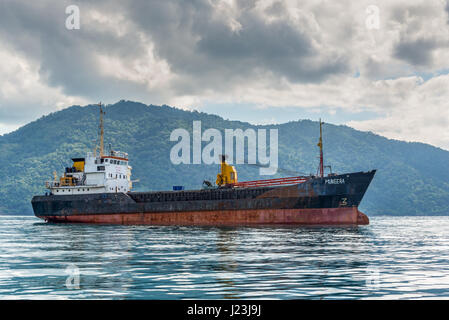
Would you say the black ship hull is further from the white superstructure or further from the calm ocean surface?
the calm ocean surface

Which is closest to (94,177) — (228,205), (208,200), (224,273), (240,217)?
(208,200)

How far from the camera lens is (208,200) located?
58469mm

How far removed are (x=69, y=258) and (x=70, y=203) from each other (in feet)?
151

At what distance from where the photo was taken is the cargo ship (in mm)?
52719

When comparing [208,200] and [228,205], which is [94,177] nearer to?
[208,200]

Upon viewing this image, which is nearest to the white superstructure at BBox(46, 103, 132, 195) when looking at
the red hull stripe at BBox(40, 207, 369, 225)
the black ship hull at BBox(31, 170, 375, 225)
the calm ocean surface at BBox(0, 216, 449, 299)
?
the black ship hull at BBox(31, 170, 375, 225)

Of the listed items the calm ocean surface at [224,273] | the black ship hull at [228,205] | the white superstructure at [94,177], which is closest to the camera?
the calm ocean surface at [224,273]

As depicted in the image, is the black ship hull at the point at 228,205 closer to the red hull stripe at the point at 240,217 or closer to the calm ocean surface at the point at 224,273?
the red hull stripe at the point at 240,217

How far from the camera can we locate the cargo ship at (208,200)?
5272 centimetres

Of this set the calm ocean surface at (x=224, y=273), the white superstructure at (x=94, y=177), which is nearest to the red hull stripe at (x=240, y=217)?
the white superstructure at (x=94, y=177)

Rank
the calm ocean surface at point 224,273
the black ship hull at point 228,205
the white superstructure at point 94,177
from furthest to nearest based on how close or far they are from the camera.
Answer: the white superstructure at point 94,177
the black ship hull at point 228,205
the calm ocean surface at point 224,273

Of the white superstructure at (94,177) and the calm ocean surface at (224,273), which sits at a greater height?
the white superstructure at (94,177)

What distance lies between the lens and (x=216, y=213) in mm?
57281
